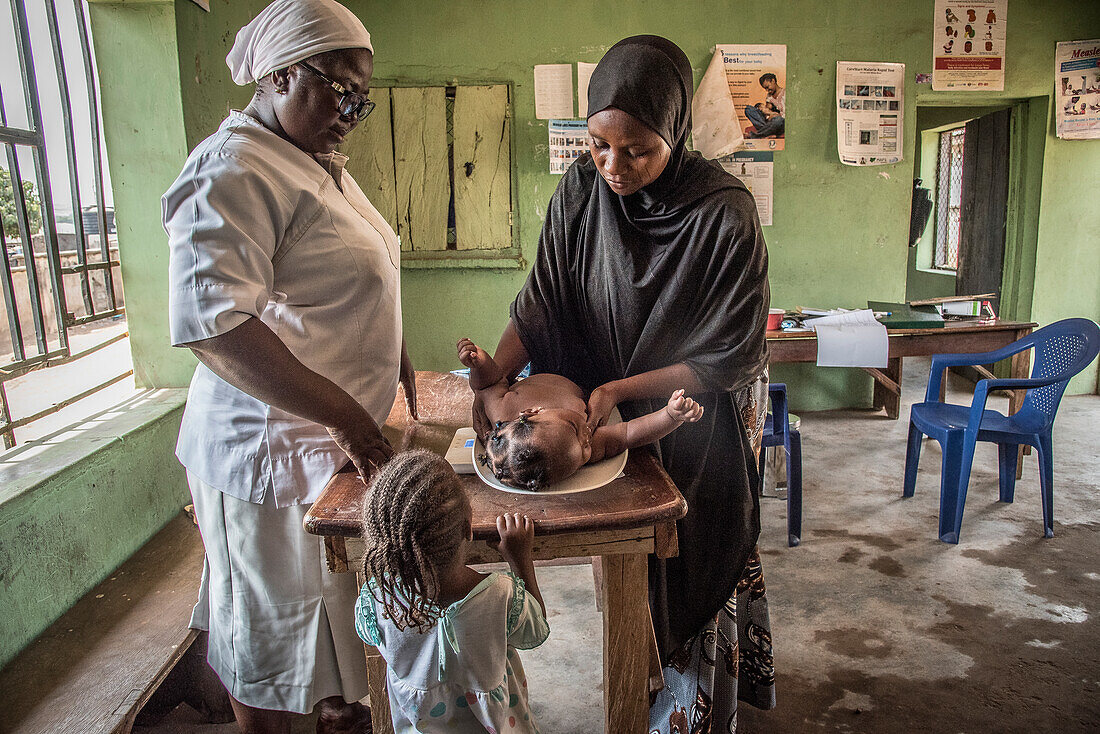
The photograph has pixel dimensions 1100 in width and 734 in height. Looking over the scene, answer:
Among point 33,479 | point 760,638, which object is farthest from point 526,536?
point 33,479

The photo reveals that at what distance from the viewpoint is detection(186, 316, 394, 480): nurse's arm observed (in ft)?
4.64

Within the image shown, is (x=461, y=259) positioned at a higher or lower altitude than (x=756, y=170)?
lower

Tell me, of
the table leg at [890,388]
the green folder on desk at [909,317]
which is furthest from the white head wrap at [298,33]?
the table leg at [890,388]

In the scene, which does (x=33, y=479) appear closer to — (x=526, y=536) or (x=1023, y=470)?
(x=526, y=536)

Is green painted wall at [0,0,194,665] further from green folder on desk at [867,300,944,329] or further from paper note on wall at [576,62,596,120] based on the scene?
green folder on desk at [867,300,944,329]

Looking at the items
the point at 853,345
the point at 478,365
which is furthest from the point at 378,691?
the point at 853,345

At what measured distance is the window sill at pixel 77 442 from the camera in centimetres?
214

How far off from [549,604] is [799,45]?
4.49 m

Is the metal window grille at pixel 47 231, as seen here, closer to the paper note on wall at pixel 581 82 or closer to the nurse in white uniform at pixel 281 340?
the nurse in white uniform at pixel 281 340

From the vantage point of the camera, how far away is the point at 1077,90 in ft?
18.8

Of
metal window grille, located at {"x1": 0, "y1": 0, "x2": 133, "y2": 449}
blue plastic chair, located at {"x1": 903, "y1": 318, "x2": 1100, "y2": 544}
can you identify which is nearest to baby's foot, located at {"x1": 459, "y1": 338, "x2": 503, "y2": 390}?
metal window grille, located at {"x1": 0, "y1": 0, "x2": 133, "y2": 449}

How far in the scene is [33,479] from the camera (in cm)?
213

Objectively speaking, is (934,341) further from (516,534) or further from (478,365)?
(516,534)

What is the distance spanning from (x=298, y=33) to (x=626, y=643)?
1.46 m
